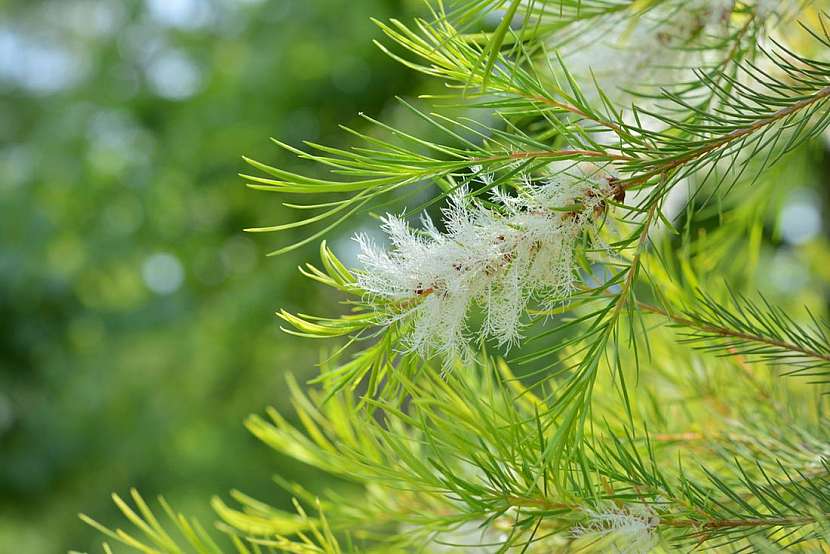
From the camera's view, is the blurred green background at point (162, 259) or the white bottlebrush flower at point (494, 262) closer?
the white bottlebrush flower at point (494, 262)

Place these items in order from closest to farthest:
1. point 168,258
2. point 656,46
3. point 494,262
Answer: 1. point 494,262
2. point 656,46
3. point 168,258

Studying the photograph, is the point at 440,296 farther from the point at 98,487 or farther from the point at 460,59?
the point at 98,487

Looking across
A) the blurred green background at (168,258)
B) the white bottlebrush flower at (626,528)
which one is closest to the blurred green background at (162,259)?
the blurred green background at (168,258)

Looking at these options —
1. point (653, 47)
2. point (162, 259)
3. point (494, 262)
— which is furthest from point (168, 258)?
point (494, 262)

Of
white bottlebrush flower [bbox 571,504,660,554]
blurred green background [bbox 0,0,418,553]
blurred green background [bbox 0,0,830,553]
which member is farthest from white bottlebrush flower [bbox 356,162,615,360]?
blurred green background [bbox 0,0,418,553]

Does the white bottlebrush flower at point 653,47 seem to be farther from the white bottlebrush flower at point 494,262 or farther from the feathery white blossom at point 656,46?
the white bottlebrush flower at point 494,262

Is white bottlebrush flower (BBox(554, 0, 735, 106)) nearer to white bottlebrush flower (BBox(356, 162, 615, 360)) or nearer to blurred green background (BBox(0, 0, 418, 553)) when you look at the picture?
white bottlebrush flower (BBox(356, 162, 615, 360))

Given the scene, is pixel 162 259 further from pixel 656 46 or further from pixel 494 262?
pixel 494 262
